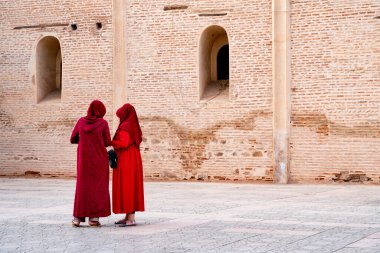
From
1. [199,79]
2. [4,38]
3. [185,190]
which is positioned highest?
[4,38]

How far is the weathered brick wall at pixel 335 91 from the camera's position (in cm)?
1894

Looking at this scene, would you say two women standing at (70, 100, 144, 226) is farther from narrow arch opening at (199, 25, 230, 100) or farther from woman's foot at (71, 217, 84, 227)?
narrow arch opening at (199, 25, 230, 100)

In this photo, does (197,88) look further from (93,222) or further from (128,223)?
(93,222)

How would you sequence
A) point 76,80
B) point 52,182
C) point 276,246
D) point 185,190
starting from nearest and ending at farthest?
point 276,246
point 185,190
point 52,182
point 76,80

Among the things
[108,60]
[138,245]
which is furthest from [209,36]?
[138,245]

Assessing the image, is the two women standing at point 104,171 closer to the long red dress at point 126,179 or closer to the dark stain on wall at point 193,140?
the long red dress at point 126,179

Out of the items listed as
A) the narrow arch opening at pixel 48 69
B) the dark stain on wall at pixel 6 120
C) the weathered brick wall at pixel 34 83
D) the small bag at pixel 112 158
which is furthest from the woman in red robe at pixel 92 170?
Answer: the dark stain on wall at pixel 6 120

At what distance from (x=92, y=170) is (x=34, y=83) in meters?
12.6

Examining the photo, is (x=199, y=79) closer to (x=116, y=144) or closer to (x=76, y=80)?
(x=76, y=80)

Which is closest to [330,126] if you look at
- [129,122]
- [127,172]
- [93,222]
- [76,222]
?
[129,122]

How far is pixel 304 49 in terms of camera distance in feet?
64.5

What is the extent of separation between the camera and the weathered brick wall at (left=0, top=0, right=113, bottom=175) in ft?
72.4

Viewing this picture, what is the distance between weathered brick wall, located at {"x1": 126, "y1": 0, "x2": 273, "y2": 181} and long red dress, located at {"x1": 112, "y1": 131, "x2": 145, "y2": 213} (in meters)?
9.26

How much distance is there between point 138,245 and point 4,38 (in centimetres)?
1583
